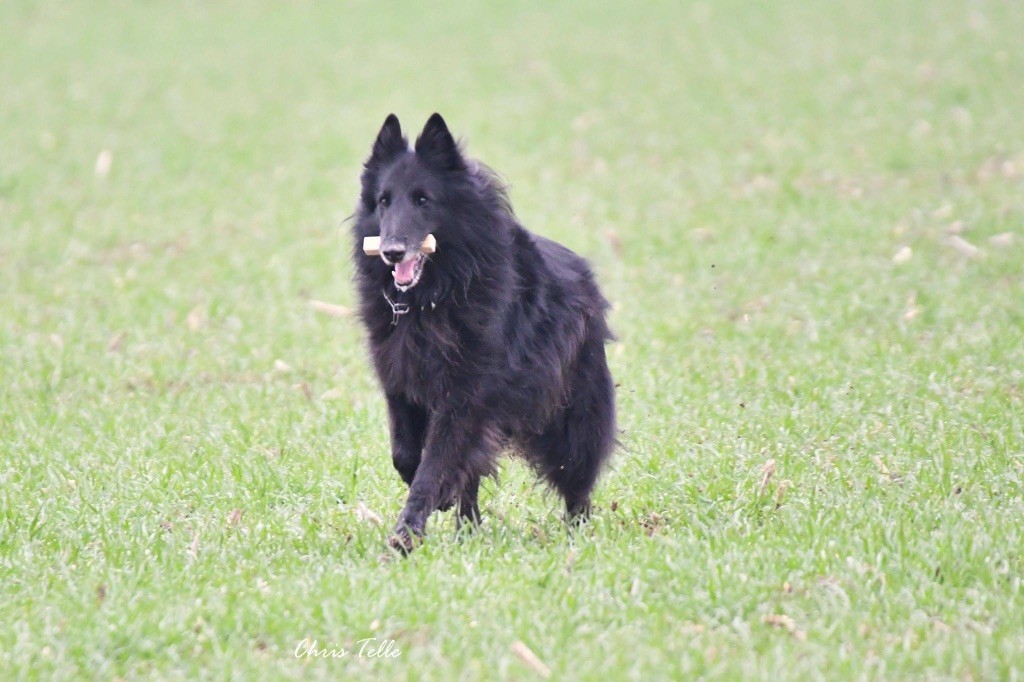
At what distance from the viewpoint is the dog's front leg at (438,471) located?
4.78 metres

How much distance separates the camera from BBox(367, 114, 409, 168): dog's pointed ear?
509 cm

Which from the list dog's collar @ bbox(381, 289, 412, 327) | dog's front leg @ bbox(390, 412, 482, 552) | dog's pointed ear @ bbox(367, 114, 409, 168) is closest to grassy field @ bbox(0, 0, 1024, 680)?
dog's front leg @ bbox(390, 412, 482, 552)

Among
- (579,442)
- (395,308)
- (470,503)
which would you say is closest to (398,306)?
(395,308)

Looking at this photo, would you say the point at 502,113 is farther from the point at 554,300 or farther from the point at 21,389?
the point at 554,300

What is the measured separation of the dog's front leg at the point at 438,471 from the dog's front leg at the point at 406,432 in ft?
0.46

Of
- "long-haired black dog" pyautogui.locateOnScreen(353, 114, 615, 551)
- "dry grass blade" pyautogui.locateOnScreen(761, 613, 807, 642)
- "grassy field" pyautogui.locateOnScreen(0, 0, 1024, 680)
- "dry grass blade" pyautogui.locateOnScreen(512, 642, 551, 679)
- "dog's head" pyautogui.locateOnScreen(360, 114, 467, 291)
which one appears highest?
"dog's head" pyautogui.locateOnScreen(360, 114, 467, 291)

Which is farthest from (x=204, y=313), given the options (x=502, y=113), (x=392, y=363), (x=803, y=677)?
(x=502, y=113)

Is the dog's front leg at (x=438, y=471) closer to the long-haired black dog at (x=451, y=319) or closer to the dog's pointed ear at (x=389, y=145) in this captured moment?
the long-haired black dog at (x=451, y=319)

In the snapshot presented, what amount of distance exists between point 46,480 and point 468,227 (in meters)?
2.44

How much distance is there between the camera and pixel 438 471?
4836mm

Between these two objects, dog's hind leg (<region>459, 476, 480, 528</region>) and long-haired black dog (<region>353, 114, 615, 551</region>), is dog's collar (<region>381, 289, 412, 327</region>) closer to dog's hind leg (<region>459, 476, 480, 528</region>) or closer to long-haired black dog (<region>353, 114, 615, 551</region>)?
long-haired black dog (<region>353, 114, 615, 551</region>)

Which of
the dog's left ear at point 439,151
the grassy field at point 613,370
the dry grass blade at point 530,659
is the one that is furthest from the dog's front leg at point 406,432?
the dry grass blade at point 530,659

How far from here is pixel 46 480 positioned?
5.84 metres

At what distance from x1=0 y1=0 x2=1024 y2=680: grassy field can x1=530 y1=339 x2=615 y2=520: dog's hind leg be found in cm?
16
